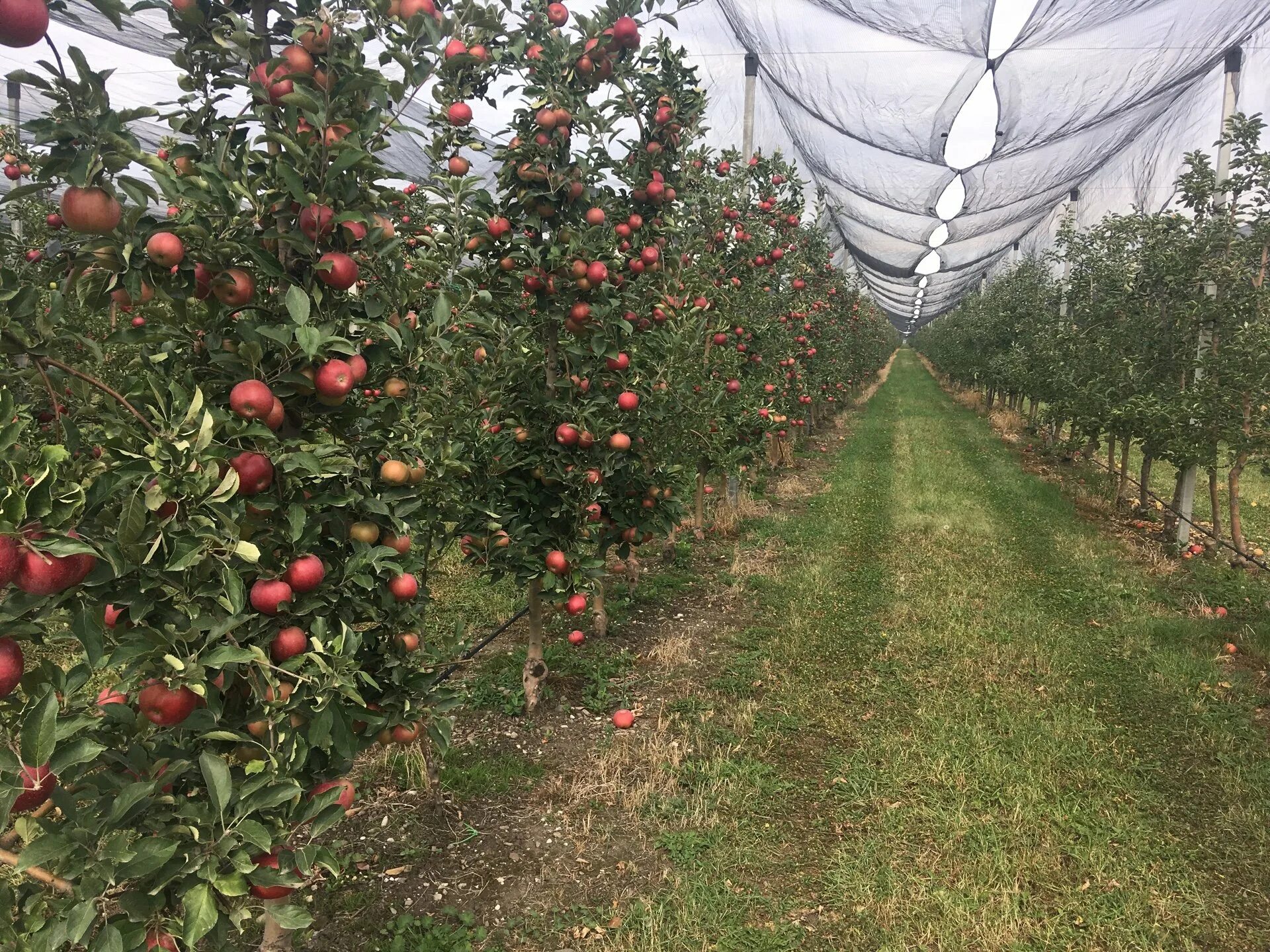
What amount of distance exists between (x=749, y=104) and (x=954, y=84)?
4790 mm

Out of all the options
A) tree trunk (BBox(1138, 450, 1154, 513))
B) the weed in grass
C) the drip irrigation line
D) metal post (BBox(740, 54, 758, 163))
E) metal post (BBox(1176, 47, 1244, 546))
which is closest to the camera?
the weed in grass

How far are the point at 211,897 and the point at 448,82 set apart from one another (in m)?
3.59

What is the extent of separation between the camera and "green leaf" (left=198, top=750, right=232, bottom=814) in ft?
5.02

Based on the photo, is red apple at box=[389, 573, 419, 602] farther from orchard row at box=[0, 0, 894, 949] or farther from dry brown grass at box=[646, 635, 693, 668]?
dry brown grass at box=[646, 635, 693, 668]

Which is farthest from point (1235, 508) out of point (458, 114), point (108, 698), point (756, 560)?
point (108, 698)

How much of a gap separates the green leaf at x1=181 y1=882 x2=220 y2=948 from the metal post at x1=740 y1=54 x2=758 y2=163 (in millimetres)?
8628

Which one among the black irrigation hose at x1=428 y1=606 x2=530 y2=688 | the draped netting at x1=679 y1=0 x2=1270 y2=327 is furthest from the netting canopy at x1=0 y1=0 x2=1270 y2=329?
the black irrigation hose at x1=428 y1=606 x2=530 y2=688

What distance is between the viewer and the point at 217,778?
154cm

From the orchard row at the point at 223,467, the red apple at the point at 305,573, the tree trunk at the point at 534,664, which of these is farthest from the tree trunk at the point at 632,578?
the red apple at the point at 305,573

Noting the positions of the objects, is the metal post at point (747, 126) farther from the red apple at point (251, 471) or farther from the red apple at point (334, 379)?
the red apple at point (251, 471)

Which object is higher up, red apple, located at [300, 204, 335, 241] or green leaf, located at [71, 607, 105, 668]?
red apple, located at [300, 204, 335, 241]

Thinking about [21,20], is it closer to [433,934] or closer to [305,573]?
[305,573]

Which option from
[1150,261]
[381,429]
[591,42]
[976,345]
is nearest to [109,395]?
[381,429]

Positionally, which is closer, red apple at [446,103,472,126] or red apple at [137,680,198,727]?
red apple at [137,680,198,727]
